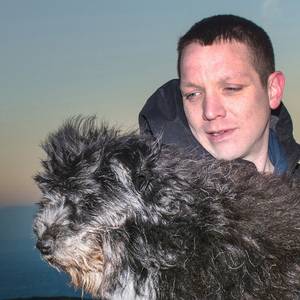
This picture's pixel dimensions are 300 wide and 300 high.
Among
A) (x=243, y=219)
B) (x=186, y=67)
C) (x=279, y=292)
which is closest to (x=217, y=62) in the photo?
(x=186, y=67)

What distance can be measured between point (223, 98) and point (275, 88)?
1.07 metres

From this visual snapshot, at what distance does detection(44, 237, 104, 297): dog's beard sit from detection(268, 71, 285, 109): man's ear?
10.1 feet

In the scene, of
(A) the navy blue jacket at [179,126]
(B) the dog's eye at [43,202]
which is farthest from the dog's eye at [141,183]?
(A) the navy blue jacket at [179,126]

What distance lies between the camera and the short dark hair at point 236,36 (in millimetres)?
5957

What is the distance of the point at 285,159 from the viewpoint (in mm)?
6746

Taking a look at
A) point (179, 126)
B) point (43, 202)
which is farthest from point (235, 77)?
point (43, 202)

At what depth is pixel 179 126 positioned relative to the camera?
6.13 meters

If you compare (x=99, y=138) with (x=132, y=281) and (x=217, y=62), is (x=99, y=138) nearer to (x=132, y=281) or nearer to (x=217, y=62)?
(x=132, y=281)

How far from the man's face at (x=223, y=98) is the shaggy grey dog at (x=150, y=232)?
5.00 feet

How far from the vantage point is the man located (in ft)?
19.0

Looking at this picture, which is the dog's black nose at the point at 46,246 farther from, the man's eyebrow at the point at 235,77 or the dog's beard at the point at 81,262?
the man's eyebrow at the point at 235,77

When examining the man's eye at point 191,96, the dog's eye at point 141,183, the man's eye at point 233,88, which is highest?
the man's eye at point 233,88

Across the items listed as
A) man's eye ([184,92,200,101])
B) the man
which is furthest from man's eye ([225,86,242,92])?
man's eye ([184,92,200,101])

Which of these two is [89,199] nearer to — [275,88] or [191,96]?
[191,96]
